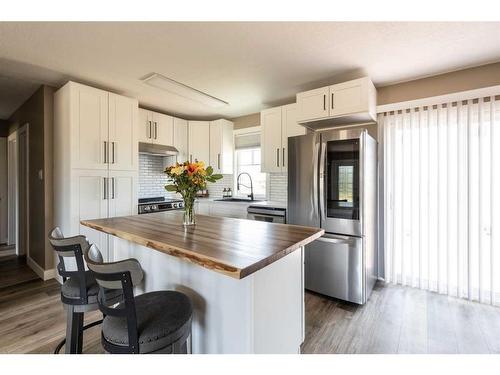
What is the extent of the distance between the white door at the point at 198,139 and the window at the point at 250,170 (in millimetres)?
611

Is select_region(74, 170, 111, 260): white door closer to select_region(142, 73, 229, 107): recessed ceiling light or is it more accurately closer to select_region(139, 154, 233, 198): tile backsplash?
select_region(139, 154, 233, 198): tile backsplash

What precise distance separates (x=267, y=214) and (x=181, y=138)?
2.21 metres

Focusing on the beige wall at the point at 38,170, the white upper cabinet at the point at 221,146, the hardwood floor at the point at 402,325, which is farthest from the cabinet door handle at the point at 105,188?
the hardwood floor at the point at 402,325

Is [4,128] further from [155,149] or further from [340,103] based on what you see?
[340,103]

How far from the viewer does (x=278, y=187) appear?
4.00 metres

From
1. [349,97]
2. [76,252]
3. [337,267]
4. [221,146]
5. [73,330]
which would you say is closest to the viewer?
[76,252]

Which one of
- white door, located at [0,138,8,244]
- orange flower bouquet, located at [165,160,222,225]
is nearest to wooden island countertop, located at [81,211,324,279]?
orange flower bouquet, located at [165,160,222,225]

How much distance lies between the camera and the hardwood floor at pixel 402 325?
1.86 m

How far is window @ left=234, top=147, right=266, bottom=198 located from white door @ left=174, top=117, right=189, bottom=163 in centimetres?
96

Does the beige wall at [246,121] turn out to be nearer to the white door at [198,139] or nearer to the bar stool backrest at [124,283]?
the white door at [198,139]

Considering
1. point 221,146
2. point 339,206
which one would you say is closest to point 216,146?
point 221,146

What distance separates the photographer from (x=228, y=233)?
1634 mm

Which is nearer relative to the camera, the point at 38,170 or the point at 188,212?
the point at 188,212

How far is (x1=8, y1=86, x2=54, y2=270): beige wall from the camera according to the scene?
3141mm
